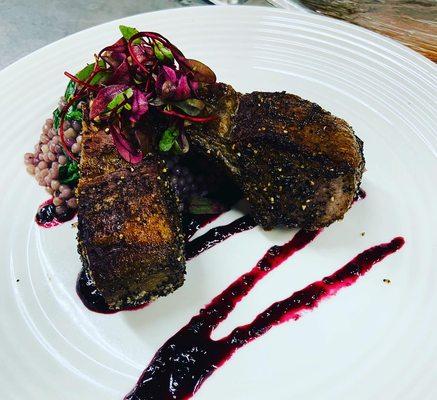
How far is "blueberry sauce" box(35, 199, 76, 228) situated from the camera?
11.8 ft

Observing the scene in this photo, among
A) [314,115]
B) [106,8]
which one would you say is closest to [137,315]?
[314,115]

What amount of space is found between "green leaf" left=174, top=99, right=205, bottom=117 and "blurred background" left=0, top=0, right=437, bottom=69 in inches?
77.2

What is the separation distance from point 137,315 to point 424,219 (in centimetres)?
184

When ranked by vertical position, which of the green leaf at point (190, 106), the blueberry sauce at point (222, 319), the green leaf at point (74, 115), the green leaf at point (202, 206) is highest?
the green leaf at point (190, 106)

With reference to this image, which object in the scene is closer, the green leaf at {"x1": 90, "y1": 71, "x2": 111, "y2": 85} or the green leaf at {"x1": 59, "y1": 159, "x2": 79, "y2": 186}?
the green leaf at {"x1": 90, "y1": 71, "x2": 111, "y2": 85}

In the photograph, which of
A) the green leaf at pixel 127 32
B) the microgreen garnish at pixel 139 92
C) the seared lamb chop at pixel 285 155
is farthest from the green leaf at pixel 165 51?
the seared lamb chop at pixel 285 155

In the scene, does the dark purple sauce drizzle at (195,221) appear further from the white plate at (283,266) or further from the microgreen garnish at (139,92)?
the microgreen garnish at (139,92)

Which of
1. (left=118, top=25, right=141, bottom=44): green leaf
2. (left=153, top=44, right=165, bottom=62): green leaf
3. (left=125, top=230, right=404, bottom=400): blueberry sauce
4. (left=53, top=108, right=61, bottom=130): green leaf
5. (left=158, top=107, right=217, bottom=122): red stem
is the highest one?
(left=118, top=25, right=141, bottom=44): green leaf

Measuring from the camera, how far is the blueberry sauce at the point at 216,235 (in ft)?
11.3

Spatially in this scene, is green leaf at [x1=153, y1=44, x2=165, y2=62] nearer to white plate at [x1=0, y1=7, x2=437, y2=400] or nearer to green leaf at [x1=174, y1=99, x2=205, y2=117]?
green leaf at [x1=174, y1=99, x2=205, y2=117]

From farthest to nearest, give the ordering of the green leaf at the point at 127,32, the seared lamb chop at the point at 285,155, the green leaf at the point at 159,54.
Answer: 1. the green leaf at the point at 127,32
2. the green leaf at the point at 159,54
3. the seared lamb chop at the point at 285,155

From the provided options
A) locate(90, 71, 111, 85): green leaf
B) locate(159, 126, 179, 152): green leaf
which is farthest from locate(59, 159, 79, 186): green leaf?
locate(159, 126, 179, 152): green leaf

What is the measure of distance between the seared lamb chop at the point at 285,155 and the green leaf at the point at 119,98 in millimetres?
431

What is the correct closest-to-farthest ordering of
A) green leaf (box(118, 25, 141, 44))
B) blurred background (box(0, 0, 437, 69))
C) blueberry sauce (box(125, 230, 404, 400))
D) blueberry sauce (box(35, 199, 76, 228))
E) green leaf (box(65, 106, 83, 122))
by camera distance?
blueberry sauce (box(125, 230, 404, 400)), green leaf (box(118, 25, 141, 44)), blueberry sauce (box(35, 199, 76, 228)), green leaf (box(65, 106, 83, 122)), blurred background (box(0, 0, 437, 69))
